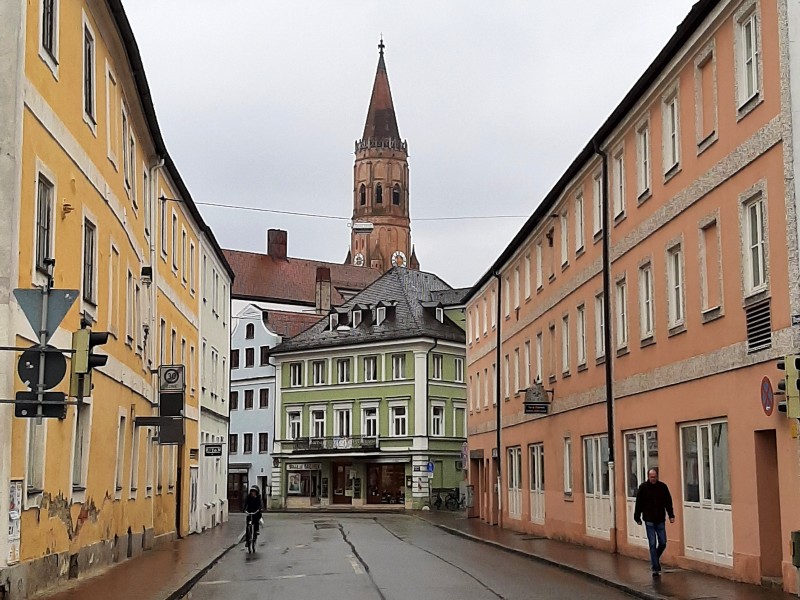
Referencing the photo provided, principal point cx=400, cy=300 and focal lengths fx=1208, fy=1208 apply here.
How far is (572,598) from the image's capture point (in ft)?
56.8

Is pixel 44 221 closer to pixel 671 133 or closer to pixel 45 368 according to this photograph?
pixel 45 368

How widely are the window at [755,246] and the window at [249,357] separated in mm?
65595

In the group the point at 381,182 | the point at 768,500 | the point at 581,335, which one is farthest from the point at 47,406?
the point at 381,182

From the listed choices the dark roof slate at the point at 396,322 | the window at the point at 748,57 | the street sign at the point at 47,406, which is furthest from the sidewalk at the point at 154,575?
the dark roof slate at the point at 396,322

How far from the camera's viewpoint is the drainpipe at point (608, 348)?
87.7 ft

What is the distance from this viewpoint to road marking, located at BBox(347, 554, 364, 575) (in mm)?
22542

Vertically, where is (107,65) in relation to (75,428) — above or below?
above

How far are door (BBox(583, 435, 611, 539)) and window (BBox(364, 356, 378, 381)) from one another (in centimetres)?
4429

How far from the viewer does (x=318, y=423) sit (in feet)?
251

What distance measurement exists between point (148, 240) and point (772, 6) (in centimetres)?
1689

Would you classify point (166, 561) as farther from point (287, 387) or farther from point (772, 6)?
point (287, 387)

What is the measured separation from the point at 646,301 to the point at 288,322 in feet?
227

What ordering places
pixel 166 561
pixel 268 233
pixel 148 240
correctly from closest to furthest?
pixel 166 561 < pixel 148 240 < pixel 268 233

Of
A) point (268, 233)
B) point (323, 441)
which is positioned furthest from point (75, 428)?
point (268, 233)
